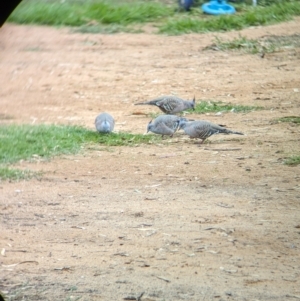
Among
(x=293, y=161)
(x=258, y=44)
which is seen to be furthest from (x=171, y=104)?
(x=258, y=44)

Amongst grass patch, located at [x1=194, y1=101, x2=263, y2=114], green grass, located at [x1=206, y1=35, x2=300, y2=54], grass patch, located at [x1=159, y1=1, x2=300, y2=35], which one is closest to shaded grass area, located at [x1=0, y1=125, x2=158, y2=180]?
grass patch, located at [x1=194, y1=101, x2=263, y2=114]

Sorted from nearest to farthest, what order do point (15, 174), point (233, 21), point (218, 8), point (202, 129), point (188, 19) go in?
point (15, 174) → point (202, 129) → point (233, 21) → point (188, 19) → point (218, 8)

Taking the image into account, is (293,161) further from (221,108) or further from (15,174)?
(221,108)

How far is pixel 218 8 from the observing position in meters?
Answer: 16.8

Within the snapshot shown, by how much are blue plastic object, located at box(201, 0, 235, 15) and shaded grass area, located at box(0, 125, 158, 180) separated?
27.3ft

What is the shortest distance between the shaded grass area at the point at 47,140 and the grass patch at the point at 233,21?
669cm

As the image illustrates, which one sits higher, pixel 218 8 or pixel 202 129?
pixel 202 129

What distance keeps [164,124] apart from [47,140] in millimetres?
1207

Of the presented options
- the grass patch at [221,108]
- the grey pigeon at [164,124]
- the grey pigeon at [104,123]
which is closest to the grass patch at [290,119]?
the grass patch at [221,108]

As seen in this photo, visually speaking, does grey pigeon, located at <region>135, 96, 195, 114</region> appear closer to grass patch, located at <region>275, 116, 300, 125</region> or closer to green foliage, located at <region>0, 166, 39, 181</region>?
grass patch, located at <region>275, 116, 300, 125</region>

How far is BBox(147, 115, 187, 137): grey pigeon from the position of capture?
838cm

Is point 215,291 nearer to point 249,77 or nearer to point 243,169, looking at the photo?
point 243,169

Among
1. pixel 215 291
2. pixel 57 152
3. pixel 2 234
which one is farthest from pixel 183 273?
pixel 57 152

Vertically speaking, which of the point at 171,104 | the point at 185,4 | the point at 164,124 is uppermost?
the point at 164,124
